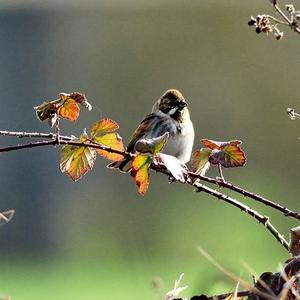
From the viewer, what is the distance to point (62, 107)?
1.43m

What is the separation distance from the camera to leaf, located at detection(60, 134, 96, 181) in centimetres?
142

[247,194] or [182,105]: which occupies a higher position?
[182,105]

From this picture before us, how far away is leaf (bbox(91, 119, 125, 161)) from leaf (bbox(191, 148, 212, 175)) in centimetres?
9

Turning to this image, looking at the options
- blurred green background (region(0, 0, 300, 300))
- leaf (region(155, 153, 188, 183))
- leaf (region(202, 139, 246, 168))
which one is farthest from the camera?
blurred green background (region(0, 0, 300, 300))

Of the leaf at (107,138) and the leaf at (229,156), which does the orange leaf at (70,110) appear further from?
the leaf at (229,156)

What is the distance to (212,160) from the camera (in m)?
1.40

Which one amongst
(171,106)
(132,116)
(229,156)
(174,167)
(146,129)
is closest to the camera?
(174,167)

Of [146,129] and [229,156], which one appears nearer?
[229,156]

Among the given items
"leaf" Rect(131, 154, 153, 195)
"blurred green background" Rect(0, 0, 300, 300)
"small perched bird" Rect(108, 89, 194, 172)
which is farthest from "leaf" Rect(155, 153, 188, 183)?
"blurred green background" Rect(0, 0, 300, 300)

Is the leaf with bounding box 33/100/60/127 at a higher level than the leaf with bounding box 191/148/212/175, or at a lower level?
higher

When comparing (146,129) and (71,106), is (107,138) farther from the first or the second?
(146,129)

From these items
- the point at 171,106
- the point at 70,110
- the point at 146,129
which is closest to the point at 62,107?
the point at 70,110

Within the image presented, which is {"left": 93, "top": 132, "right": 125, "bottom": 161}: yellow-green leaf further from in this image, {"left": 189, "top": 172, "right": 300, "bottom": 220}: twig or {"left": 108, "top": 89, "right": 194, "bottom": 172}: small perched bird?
{"left": 108, "top": 89, "right": 194, "bottom": 172}: small perched bird

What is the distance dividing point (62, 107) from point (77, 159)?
0.23ft
